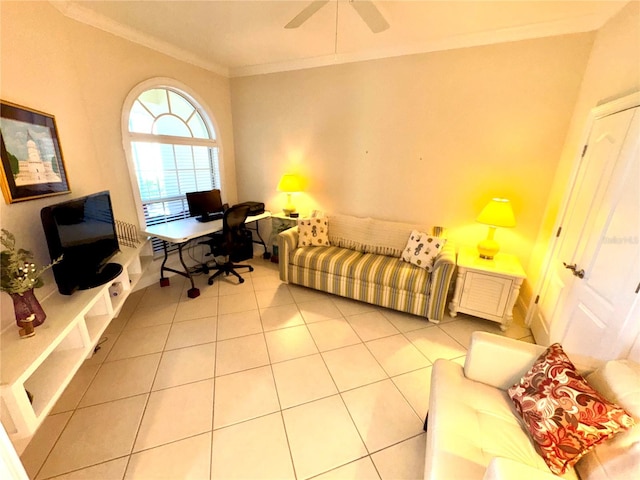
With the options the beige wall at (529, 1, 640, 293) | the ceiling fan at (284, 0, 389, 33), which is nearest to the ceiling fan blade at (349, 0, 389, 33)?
the ceiling fan at (284, 0, 389, 33)

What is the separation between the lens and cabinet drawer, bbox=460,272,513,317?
2287 mm

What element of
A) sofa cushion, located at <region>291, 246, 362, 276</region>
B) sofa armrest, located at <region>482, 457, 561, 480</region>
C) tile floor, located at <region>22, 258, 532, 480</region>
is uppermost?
sofa armrest, located at <region>482, 457, 561, 480</region>

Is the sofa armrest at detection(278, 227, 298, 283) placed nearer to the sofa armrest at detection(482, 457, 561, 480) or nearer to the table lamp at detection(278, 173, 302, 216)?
the table lamp at detection(278, 173, 302, 216)

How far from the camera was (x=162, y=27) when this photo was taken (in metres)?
2.41

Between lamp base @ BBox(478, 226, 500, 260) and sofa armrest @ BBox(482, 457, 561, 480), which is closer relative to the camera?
sofa armrest @ BBox(482, 457, 561, 480)

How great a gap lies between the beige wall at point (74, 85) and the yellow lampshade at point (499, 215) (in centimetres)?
334

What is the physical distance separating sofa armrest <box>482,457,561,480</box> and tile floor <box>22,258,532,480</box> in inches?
27.8

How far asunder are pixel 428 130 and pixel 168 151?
3.03 meters

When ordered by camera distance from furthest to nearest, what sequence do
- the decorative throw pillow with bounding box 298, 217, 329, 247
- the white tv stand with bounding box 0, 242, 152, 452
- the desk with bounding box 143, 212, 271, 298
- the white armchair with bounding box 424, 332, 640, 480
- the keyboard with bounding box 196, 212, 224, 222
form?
the keyboard with bounding box 196, 212, 224, 222
the decorative throw pillow with bounding box 298, 217, 329, 247
the desk with bounding box 143, 212, 271, 298
the white tv stand with bounding box 0, 242, 152, 452
the white armchair with bounding box 424, 332, 640, 480

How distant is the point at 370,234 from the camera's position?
302cm

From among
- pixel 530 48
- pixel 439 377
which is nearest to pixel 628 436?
pixel 439 377

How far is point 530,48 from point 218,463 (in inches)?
150

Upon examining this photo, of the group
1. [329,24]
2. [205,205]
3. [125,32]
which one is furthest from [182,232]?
[329,24]

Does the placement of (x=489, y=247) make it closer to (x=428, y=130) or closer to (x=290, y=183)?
(x=428, y=130)
